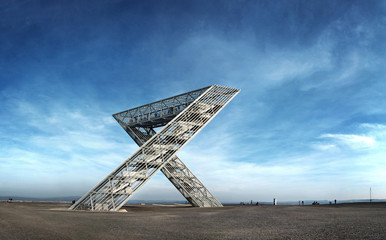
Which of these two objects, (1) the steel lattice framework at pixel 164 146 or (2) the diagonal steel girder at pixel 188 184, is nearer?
(1) the steel lattice framework at pixel 164 146

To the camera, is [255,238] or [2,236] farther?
[255,238]

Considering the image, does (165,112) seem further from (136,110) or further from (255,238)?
(255,238)

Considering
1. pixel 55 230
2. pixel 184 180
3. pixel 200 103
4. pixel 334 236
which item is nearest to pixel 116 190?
pixel 184 180

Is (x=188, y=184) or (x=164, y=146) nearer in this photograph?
(x=164, y=146)

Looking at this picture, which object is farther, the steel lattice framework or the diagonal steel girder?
the diagonal steel girder

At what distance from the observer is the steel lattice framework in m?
23.5

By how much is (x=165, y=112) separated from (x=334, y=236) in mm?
24079

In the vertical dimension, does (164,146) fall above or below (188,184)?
above

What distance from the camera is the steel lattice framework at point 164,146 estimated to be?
23547 millimetres

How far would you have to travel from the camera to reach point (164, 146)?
26422 millimetres

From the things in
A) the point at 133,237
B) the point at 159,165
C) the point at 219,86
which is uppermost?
the point at 219,86

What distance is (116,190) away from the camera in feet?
77.2

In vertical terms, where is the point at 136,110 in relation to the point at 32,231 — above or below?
above

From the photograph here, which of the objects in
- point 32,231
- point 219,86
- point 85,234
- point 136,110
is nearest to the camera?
point 32,231
